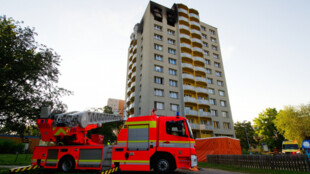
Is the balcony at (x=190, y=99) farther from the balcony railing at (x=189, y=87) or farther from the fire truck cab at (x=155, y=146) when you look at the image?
the fire truck cab at (x=155, y=146)

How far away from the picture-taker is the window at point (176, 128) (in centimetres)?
807

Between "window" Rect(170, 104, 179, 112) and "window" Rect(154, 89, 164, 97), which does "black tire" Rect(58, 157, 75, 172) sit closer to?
"window" Rect(154, 89, 164, 97)

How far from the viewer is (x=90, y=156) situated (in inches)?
332

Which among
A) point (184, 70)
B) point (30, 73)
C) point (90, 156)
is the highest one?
point (184, 70)

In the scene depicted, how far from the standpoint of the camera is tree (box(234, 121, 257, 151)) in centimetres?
5894

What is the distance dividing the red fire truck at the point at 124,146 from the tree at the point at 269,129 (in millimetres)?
49527

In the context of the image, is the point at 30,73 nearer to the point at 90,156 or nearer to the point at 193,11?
the point at 90,156

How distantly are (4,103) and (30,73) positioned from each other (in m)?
2.79

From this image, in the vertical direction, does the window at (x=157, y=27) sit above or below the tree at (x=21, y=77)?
above

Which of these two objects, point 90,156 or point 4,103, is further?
point 4,103

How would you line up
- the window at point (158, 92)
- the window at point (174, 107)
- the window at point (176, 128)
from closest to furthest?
the window at point (176, 128) < the window at point (158, 92) < the window at point (174, 107)

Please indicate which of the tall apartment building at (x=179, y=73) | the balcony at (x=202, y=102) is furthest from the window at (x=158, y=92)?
the balcony at (x=202, y=102)

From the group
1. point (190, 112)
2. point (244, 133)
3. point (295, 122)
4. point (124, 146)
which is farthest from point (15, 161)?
point (244, 133)

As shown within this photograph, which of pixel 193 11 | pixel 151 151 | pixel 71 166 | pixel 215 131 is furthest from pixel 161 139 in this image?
pixel 193 11
